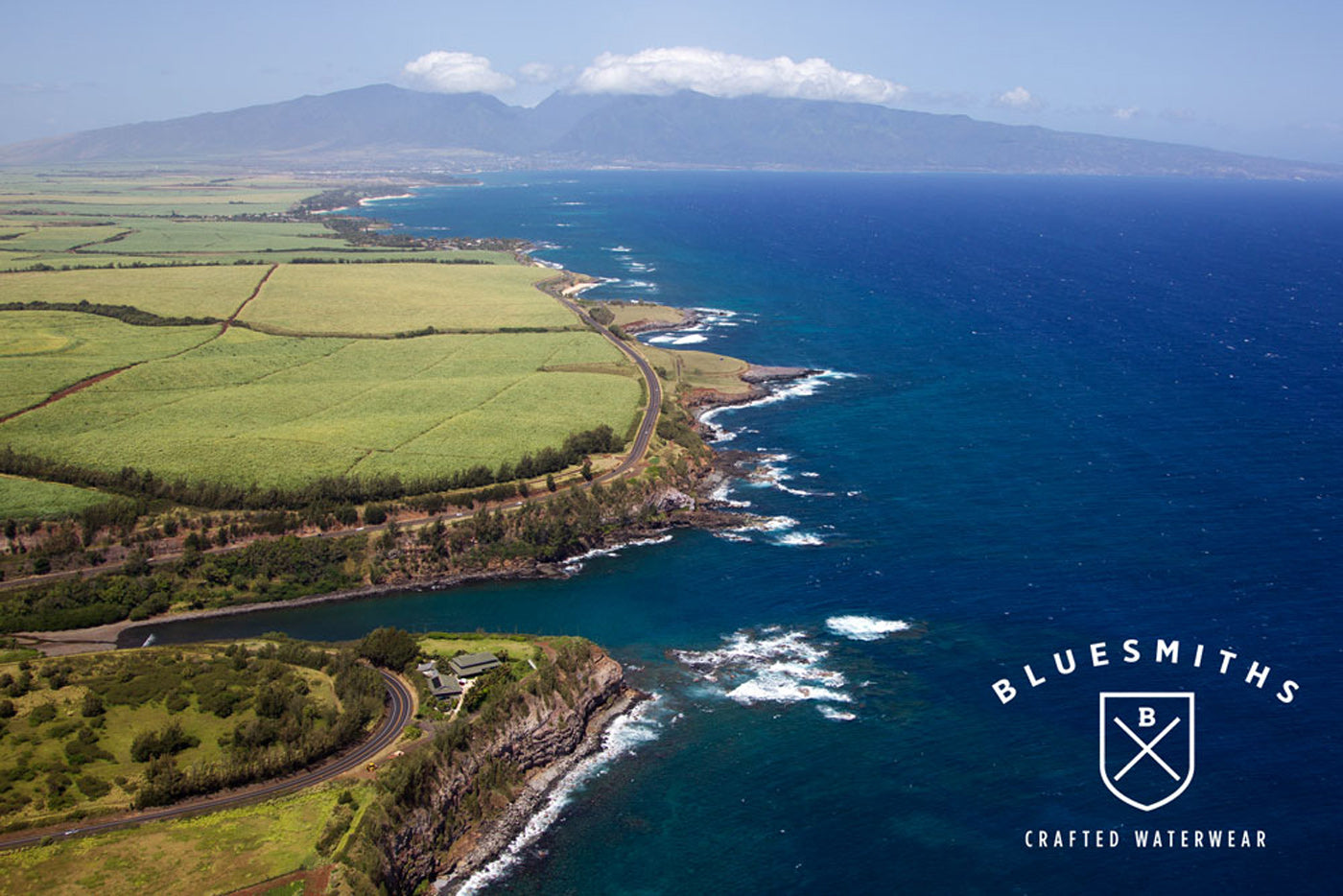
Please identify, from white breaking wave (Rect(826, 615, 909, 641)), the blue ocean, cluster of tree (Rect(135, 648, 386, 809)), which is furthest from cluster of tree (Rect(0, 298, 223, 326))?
white breaking wave (Rect(826, 615, 909, 641))

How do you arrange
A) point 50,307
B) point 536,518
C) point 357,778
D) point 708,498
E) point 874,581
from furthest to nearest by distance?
1. point 50,307
2. point 708,498
3. point 536,518
4. point 874,581
5. point 357,778

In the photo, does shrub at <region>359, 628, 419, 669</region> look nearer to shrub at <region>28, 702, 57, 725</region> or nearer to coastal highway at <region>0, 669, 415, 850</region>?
coastal highway at <region>0, 669, 415, 850</region>

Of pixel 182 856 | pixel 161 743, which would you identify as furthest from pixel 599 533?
pixel 182 856

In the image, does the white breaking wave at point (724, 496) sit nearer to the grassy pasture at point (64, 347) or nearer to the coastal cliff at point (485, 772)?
the coastal cliff at point (485, 772)

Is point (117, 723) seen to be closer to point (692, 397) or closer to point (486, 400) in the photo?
point (486, 400)

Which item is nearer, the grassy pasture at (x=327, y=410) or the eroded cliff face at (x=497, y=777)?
the eroded cliff face at (x=497, y=777)

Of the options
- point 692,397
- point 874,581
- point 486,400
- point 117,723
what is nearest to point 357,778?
point 117,723

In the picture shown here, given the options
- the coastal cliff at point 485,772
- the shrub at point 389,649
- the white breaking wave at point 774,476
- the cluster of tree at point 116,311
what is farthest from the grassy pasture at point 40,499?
the cluster of tree at point 116,311
